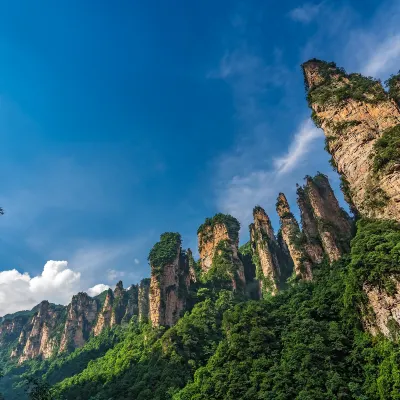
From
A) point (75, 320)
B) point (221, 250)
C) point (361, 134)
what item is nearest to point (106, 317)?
point (75, 320)

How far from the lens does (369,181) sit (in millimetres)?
34688

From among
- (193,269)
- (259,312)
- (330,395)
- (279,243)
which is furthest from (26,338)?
(330,395)

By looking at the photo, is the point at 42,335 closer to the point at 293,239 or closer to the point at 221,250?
the point at 221,250

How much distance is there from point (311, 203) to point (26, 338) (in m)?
116

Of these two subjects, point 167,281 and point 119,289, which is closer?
point 167,281

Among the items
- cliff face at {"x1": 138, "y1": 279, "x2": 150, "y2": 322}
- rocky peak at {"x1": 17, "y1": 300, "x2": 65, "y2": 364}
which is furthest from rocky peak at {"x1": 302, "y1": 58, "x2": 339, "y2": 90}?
rocky peak at {"x1": 17, "y1": 300, "x2": 65, "y2": 364}

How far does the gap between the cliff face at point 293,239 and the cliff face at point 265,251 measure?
502 cm

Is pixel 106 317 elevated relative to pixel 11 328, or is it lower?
lower

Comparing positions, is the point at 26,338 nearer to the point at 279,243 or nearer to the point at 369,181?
the point at 279,243

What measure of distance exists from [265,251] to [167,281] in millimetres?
21589

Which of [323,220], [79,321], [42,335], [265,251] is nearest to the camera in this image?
[323,220]

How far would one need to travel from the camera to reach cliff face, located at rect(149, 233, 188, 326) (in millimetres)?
59188

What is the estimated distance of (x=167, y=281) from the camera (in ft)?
208

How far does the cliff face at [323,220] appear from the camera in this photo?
50.6 m
